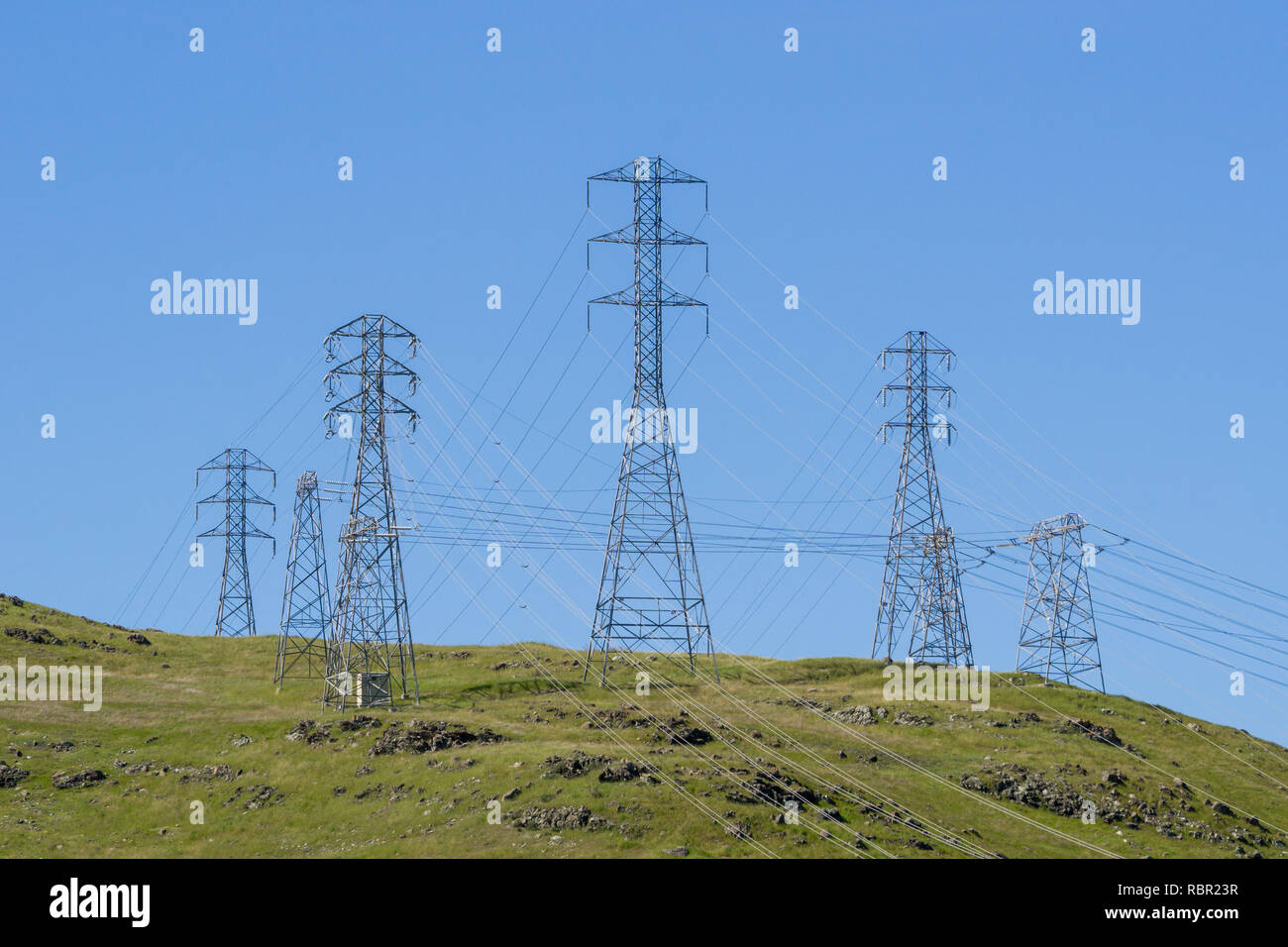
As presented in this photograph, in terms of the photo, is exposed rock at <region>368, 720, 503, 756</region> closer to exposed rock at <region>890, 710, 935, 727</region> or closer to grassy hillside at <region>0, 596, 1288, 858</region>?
grassy hillside at <region>0, 596, 1288, 858</region>

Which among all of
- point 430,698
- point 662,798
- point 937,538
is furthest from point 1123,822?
point 430,698

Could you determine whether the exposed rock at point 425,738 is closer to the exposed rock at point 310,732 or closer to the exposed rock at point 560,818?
the exposed rock at point 310,732

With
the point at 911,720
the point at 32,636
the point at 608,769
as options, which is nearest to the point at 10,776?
the point at 32,636

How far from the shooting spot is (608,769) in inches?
3132

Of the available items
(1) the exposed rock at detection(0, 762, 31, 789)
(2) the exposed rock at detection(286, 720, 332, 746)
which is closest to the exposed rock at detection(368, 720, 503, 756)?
(2) the exposed rock at detection(286, 720, 332, 746)

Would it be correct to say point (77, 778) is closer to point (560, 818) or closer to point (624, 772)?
point (560, 818)

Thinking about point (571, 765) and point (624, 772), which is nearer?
point (624, 772)

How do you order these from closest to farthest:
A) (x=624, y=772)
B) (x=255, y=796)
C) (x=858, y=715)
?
(x=624, y=772)
(x=255, y=796)
(x=858, y=715)

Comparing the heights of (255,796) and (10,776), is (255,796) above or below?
below

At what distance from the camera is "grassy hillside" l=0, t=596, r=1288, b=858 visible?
75.0 meters

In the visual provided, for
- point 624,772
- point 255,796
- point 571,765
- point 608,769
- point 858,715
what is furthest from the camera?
point 858,715

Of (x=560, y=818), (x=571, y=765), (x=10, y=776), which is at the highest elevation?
(x=571, y=765)

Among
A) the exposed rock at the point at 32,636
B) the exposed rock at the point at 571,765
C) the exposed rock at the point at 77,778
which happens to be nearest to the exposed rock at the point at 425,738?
the exposed rock at the point at 571,765
